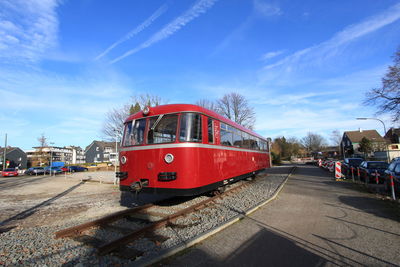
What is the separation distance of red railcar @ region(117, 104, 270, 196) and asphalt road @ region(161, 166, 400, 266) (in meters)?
1.61

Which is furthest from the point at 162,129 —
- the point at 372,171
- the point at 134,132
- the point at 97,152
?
the point at 97,152

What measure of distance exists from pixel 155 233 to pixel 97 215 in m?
2.96

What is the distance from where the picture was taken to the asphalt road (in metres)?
3.53

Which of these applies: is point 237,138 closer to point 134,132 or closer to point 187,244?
point 134,132

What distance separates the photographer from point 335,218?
586 centimetres

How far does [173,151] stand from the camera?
5.76 m

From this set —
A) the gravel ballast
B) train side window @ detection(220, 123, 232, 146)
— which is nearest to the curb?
the gravel ballast

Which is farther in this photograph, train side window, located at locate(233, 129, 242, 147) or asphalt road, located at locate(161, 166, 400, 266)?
train side window, located at locate(233, 129, 242, 147)

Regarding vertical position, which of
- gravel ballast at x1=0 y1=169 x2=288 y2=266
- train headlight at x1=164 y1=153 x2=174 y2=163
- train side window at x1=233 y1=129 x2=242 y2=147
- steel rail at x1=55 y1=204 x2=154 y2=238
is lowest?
gravel ballast at x1=0 y1=169 x2=288 y2=266

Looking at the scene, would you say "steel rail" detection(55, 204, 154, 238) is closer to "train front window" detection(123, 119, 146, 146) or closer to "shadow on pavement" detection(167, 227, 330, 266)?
"train front window" detection(123, 119, 146, 146)

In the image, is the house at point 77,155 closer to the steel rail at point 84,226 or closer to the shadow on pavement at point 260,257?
the steel rail at point 84,226

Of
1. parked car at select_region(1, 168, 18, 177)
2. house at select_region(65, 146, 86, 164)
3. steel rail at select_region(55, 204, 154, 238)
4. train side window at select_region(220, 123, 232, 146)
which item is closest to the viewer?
steel rail at select_region(55, 204, 154, 238)

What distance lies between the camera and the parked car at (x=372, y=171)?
12.9 metres

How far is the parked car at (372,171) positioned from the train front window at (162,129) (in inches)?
522
